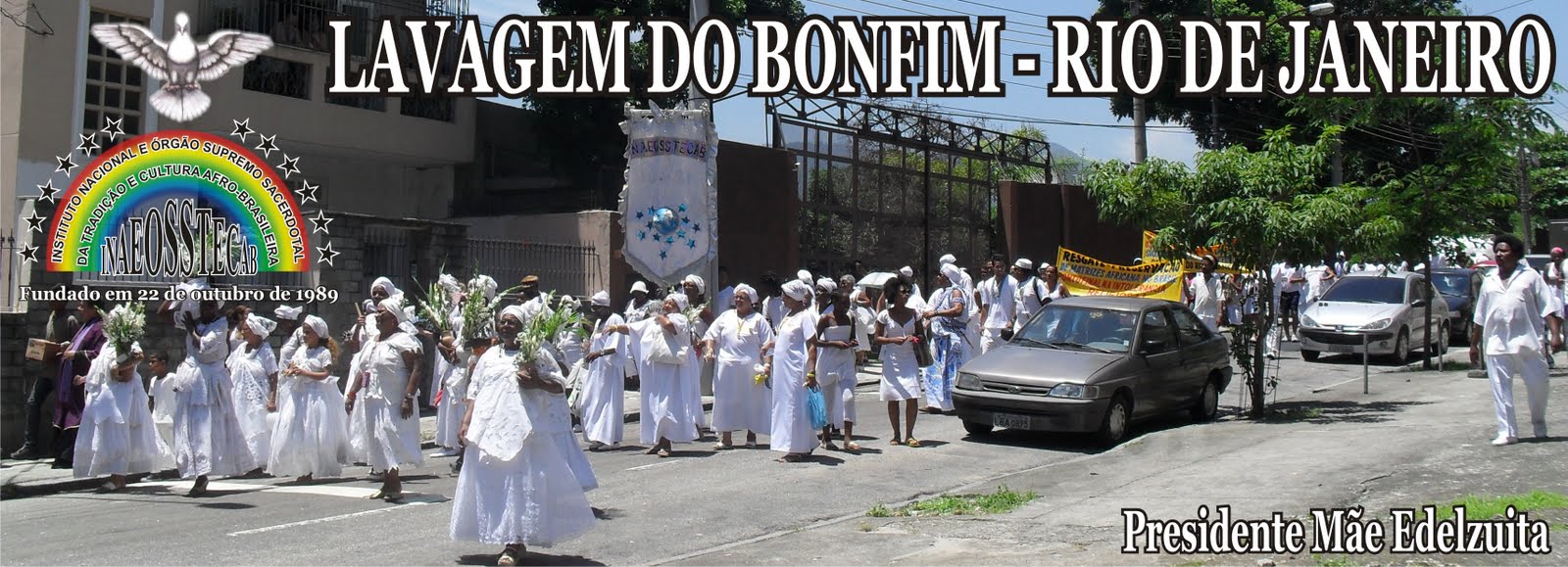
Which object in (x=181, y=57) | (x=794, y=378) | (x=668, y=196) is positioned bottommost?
(x=794, y=378)

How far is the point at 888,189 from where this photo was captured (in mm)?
25766

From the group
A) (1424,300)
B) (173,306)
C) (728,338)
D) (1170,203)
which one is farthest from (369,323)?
(1424,300)

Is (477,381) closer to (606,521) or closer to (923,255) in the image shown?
(606,521)

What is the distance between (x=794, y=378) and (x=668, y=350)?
1433 mm

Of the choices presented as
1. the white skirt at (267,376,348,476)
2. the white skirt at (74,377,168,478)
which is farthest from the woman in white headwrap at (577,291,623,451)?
the white skirt at (74,377,168,478)

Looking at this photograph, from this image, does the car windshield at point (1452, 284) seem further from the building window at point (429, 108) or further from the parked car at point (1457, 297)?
the building window at point (429, 108)

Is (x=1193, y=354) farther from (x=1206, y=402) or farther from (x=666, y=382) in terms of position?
(x=666, y=382)

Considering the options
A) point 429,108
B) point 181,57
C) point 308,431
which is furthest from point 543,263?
point 308,431

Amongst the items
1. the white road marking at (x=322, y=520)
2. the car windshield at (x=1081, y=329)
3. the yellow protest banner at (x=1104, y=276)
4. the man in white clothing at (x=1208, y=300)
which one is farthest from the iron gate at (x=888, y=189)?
the white road marking at (x=322, y=520)

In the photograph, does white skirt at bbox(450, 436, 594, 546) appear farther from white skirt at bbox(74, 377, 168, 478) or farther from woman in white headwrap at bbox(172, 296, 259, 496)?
white skirt at bbox(74, 377, 168, 478)

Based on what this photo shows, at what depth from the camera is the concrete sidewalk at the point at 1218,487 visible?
24.7 ft

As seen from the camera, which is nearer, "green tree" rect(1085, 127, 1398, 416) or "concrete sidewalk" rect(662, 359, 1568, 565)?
"concrete sidewalk" rect(662, 359, 1568, 565)

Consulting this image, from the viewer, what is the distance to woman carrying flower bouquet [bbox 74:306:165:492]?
1105 centimetres

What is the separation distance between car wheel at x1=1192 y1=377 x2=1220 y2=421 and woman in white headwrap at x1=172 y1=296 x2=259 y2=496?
30.8 ft
